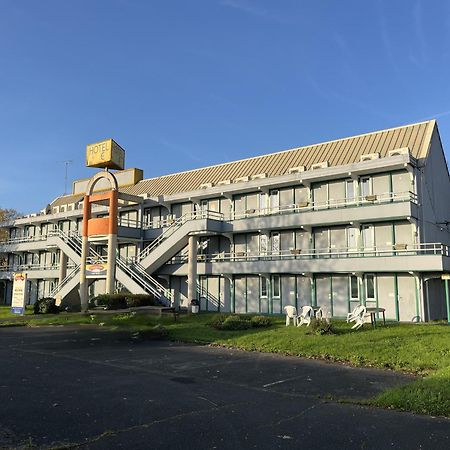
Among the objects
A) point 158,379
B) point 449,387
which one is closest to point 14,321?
point 158,379

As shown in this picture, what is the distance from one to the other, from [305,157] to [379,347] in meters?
20.8

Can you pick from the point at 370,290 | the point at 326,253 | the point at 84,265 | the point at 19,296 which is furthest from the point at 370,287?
the point at 19,296

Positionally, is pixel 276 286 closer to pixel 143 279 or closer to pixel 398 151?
pixel 143 279

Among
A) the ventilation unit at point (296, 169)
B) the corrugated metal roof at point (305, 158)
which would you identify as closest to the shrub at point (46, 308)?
the corrugated metal roof at point (305, 158)

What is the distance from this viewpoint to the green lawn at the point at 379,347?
29.9 ft

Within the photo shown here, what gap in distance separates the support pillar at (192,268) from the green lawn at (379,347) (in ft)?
24.0

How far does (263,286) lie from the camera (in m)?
32.0

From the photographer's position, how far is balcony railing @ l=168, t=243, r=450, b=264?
85.1ft

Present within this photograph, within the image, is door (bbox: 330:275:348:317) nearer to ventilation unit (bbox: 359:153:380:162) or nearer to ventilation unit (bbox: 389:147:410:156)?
ventilation unit (bbox: 359:153:380:162)

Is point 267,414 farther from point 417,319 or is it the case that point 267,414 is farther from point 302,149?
point 302,149

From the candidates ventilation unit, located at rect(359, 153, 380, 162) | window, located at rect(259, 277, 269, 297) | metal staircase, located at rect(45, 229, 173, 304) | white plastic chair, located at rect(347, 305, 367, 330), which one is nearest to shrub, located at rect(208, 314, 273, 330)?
white plastic chair, located at rect(347, 305, 367, 330)

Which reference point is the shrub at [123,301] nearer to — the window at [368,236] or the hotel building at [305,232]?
the hotel building at [305,232]

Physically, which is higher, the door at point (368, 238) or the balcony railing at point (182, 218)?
the balcony railing at point (182, 218)

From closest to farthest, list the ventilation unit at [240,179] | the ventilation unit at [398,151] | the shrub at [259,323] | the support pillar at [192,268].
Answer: the shrub at [259,323] < the ventilation unit at [398,151] < the support pillar at [192,268] < the ventilation unit at [240,179]
